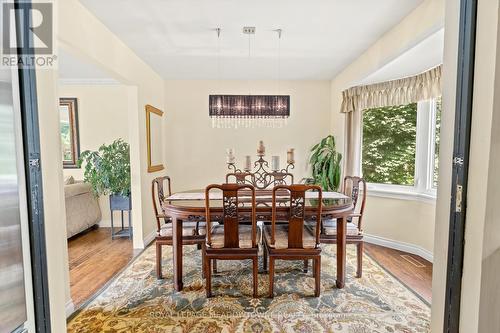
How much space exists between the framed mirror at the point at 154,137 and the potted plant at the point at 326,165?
2.45 metres

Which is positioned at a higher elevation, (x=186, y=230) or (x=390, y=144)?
(x=390, y=144)

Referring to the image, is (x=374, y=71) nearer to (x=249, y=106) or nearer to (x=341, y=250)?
(x=249, y=106)

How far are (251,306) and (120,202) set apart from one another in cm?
264

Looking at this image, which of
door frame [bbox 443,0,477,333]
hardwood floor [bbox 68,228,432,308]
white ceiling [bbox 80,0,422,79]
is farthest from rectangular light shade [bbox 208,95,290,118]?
door frame [bbox 443,0,477,333]

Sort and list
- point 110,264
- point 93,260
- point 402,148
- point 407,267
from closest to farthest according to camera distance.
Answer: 1. point 407,267
2. point 110,264
3. point 93,260
4. point 402,148

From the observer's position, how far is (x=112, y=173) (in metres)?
3.74

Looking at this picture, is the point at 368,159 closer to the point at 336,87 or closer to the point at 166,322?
the point at 336,87

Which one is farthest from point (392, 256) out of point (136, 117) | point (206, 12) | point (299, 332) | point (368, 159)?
point (136, 117)

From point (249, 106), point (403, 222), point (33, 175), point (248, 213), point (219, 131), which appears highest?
point (249, 106)

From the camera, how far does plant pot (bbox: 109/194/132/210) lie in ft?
12.6

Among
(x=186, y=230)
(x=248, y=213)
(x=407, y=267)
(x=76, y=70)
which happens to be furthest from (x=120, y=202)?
(x=407, y=267)

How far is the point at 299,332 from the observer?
1903 millimetres

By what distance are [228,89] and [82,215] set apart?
3128 millimetres

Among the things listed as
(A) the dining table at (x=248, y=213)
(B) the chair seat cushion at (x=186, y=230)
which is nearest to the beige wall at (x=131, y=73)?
(B) the chair seat cushion at (x=186, y=230)
